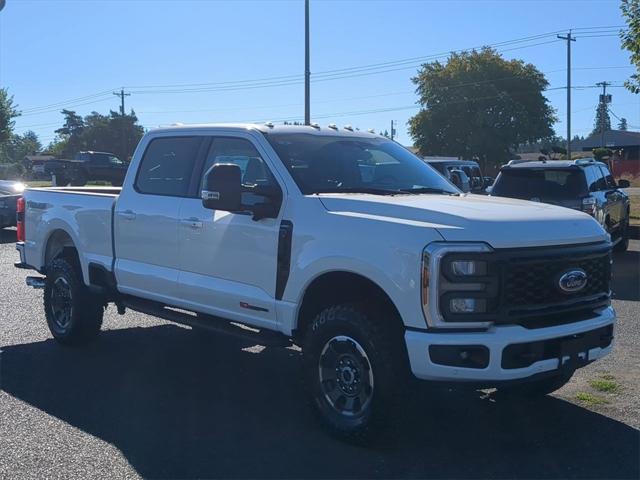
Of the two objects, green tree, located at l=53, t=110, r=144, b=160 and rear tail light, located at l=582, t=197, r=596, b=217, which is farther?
green tree, located at l=53, t=110, r=144, b=160

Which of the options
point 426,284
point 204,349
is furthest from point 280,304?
point 204,349

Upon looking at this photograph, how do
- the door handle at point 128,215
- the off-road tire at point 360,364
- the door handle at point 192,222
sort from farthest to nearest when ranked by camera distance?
the door handle at point 128,215 < the door handle at point 192,222 < the off-road tire at point 360,364

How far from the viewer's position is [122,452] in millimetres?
4902

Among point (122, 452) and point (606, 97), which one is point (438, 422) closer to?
point (122, 452)

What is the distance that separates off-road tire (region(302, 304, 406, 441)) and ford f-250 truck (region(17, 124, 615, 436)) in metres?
0.01

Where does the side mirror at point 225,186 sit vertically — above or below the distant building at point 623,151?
below

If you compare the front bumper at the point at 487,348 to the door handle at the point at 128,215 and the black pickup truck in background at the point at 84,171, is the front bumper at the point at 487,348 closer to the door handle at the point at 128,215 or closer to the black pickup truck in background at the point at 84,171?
the door handle at the point at 128,215

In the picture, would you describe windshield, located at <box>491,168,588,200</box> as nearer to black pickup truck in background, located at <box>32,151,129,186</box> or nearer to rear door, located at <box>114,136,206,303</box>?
rear door, located at <box>114,136,206,303</box>

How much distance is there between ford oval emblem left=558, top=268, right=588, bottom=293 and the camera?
15.7 ft

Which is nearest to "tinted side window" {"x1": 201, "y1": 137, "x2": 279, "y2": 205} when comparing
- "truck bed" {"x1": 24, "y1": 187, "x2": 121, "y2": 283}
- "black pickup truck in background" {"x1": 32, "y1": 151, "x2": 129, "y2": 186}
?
"truck bed" {"x1": 24, "y1": 187, "x2": 121, "y2": 283}

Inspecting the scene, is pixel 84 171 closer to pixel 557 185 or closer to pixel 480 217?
pixel 557 185

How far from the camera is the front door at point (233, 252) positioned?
5.57 meters

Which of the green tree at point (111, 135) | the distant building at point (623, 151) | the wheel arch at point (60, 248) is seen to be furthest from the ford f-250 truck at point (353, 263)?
the green tree at point (111, 135)

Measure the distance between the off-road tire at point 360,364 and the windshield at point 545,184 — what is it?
776 centimetres
